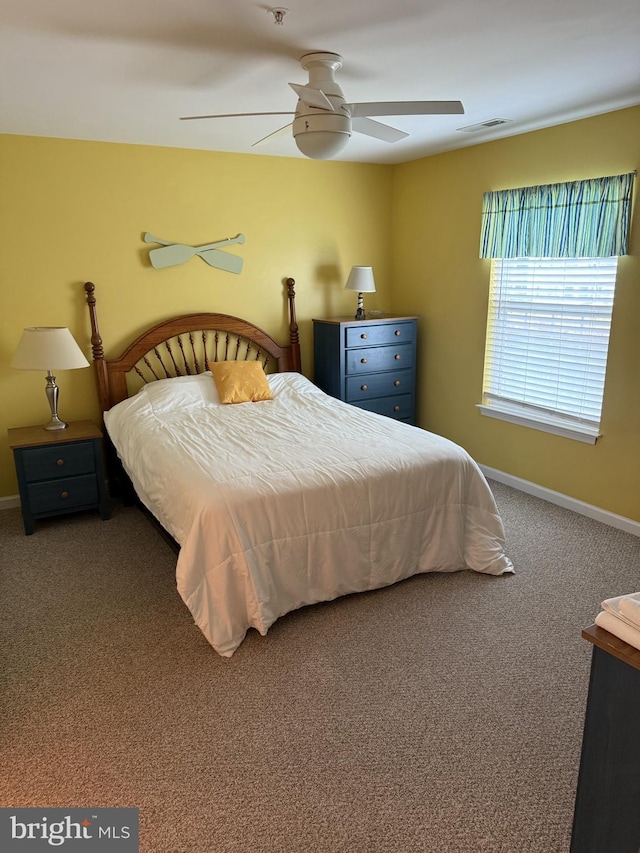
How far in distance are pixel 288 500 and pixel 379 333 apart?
242 centimetres

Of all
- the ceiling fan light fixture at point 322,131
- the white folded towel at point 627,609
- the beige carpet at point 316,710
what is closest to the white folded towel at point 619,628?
the white folded towel at point 627,609

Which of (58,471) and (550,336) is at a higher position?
(550,336)

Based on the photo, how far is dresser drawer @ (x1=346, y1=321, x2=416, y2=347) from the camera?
456cm

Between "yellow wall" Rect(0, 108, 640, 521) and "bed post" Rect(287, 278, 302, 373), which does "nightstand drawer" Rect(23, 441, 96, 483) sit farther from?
"bed post" Rect(287, 278, 302, 373)

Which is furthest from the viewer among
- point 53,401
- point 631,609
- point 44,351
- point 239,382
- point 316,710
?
point 239,382

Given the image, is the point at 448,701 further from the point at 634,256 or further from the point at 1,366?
the point at 1,366

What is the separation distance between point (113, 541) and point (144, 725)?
1633 mm

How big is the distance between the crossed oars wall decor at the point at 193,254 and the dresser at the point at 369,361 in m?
0.84

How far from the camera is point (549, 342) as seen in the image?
3893 mm

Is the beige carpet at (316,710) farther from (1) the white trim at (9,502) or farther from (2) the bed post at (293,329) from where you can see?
(2) the bed post at (293,329)

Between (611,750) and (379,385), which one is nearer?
(611,750)

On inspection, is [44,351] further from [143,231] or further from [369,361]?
[369,361]

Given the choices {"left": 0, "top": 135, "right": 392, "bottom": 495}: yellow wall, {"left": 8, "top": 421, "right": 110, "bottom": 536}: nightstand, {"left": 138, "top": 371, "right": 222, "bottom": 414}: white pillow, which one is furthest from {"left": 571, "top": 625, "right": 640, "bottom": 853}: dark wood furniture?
{"left": 0, "top": 135, "right": 392, "bottom": 495}: yellow wall

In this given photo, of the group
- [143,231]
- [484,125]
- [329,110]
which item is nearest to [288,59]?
[329,110]
